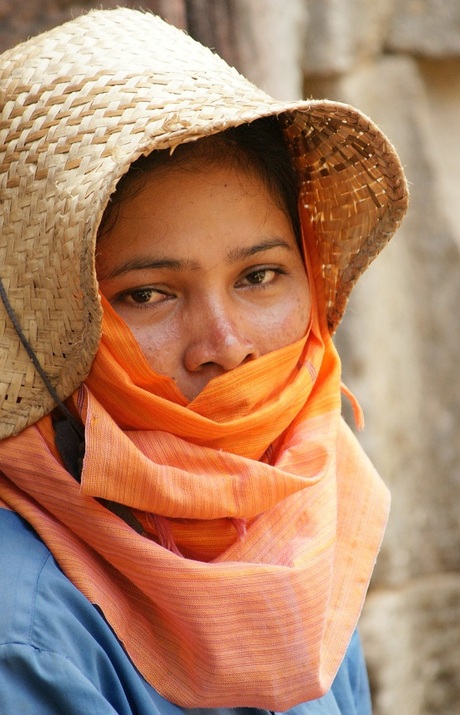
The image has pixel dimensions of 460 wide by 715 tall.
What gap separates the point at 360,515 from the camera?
1934mm

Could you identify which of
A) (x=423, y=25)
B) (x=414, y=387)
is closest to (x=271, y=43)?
(x=423, y=25)

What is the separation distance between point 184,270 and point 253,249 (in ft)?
0.46

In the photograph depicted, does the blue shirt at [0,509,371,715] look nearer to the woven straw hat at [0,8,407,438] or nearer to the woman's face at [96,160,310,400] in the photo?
the woven straw hat at [0,8,407,438]

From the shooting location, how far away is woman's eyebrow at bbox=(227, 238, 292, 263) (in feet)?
5.32

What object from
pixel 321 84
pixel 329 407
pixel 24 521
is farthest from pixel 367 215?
pixel 321 84

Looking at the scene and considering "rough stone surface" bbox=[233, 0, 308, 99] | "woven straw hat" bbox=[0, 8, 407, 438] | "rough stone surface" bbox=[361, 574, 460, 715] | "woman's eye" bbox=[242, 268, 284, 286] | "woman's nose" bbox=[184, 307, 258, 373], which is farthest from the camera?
"rough stone surface" bbox=[361, 574, 460, 715]

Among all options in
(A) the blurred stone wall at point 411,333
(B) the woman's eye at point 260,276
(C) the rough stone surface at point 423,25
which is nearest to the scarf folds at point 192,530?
(B) the woman's eye at point 260,276

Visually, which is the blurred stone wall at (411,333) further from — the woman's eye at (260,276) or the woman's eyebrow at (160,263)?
the woman's eyebrow at (160,263)

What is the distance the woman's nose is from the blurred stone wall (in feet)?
5.30

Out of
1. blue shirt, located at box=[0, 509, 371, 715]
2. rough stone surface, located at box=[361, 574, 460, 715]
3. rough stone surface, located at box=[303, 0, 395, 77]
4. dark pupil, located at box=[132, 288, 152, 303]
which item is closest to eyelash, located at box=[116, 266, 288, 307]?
dark pupil, located at box=[132, 288, 152, 303]

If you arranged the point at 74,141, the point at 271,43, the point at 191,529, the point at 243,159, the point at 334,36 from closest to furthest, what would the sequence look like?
the point at 74,141 → the point at 191,529 → the point at 243,159 → the point at 271,43 → the point at 334,36

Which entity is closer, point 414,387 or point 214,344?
point 214,344

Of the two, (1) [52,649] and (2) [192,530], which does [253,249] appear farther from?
(1) [52,649]

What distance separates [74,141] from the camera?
1493 mm
